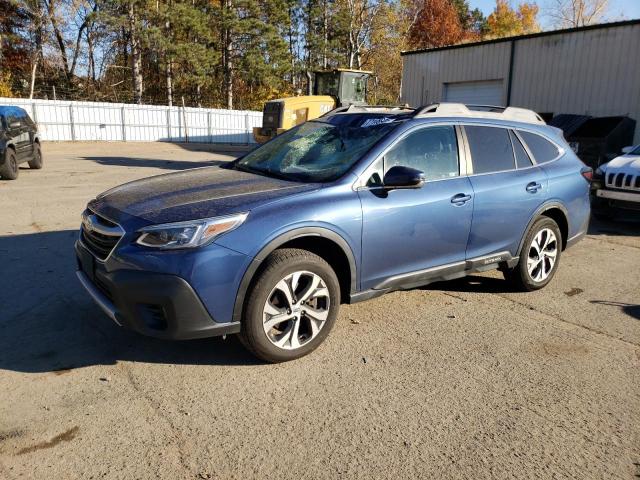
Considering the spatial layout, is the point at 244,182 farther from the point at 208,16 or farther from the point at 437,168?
the point at 208,16

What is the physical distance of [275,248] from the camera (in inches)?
136

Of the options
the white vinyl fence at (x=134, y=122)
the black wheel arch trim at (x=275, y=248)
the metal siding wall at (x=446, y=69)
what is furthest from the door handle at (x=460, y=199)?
the white vinyl fence at (x=134, y=122)

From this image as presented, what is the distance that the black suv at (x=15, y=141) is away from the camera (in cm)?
1198

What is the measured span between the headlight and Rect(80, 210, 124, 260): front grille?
0.22 meters

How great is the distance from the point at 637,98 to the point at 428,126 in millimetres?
14507

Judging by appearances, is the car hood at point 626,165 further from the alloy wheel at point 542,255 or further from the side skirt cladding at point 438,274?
the side skirt cladding at point 438,274

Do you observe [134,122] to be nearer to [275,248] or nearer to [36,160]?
[36,160]

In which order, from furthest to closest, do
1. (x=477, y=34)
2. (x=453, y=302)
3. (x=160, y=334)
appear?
(x=477, y=34)
(x=453, y=302)
(x=160, y=334)

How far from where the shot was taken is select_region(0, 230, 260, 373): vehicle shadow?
3.64 metres

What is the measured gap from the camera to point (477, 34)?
60844 millimetres

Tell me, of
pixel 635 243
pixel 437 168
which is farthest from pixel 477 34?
pixel 437 168

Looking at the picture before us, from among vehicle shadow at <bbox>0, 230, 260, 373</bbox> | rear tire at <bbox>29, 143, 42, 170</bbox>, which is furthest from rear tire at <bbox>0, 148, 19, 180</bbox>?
vehicle shadow at <bbox>0, 230, 260, 373</bbox>

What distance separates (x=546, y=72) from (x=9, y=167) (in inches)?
653

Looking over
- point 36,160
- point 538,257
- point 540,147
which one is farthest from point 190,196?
point 36,160
